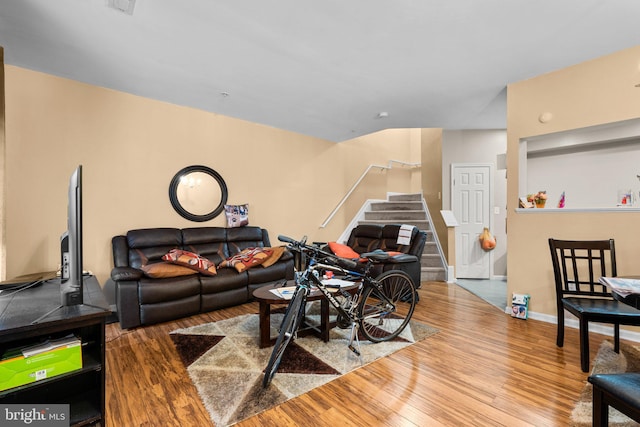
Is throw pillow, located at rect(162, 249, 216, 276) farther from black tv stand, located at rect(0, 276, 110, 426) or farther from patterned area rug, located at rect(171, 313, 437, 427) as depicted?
black tv stand, located at rect(0, 276, 110, 426)

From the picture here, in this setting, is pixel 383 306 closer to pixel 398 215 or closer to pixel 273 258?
pixel 273 258

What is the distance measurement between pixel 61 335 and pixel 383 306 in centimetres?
214

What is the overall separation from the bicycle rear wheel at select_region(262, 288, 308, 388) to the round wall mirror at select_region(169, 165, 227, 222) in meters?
2.53

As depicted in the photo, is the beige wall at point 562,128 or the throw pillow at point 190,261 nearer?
the beige wall at point 562,128

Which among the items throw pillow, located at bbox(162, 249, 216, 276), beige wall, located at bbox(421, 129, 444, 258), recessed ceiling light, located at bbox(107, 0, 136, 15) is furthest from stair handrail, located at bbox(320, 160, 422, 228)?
recessed ceiling light, located at bbox(107, 0, 136, 15)

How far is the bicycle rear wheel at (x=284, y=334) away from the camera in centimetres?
183

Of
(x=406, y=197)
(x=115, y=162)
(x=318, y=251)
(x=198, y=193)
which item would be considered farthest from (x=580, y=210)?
(x=115, y=162)

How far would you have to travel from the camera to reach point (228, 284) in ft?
10.8

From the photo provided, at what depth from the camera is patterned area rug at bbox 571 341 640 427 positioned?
151 cm

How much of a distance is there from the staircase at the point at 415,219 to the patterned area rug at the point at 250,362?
2133 mm

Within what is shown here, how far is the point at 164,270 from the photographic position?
2916 mm

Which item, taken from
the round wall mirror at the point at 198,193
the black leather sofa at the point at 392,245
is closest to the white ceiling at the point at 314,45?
the round wall mirror at the point at 198,193

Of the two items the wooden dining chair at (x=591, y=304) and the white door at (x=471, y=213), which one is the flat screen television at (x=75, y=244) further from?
the white door at (x=471, y=213)

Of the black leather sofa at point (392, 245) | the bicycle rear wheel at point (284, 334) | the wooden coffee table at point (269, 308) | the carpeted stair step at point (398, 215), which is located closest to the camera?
the bicycle rear wheel at point (284, 334)
